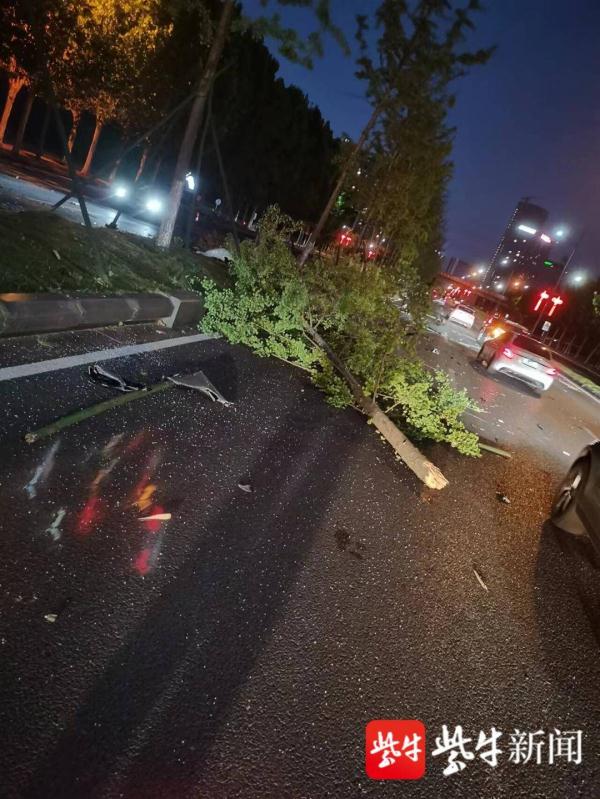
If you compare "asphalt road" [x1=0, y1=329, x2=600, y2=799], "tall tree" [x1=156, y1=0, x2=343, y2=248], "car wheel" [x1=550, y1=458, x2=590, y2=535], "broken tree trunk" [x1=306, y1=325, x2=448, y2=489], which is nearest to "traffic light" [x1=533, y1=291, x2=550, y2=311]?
"tall tree" [x1=156, y1=0, x2=343, y2=248]

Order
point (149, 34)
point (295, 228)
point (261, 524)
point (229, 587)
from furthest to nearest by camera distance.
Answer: point (149, 34) < point (295, 228) < point (261, 524) < point (229, 587)

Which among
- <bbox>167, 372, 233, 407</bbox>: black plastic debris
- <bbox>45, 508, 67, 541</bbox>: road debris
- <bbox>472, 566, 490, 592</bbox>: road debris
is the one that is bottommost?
<bbox>45, 508, 67, 541</bbox>: road debris

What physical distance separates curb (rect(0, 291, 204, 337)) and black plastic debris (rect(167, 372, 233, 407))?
4.92 ft

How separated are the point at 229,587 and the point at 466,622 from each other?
5.58 feet

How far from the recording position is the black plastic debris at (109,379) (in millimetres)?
4949

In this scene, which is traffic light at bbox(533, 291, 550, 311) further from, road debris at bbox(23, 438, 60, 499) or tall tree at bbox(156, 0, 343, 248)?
road debris at bbox(23, 438, 60, 499)

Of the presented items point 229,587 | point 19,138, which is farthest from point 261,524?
point 19,138

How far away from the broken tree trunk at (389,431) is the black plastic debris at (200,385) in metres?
2.02

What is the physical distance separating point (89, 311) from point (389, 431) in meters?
4.04

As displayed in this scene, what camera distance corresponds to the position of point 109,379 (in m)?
5.01

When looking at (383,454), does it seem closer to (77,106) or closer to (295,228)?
(295,228)

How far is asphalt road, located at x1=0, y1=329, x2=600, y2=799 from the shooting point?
2092mm

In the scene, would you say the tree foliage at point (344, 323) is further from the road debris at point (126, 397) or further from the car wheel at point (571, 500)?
Result: the road debris at point (126, 397)

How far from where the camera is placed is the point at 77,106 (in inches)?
1208
